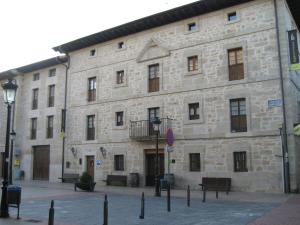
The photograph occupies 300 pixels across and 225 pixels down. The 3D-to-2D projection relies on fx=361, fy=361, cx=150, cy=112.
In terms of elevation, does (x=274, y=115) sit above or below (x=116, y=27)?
below

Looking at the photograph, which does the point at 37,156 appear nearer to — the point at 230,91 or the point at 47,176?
the point at 47,176

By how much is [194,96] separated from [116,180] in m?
7.68

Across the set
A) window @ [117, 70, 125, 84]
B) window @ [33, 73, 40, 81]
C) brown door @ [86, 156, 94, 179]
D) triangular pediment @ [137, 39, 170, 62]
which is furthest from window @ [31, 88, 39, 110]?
triangular pediment @ [137, 39, 170, 62]

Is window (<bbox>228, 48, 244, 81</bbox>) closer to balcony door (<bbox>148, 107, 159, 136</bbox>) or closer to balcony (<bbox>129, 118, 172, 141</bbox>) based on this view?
balcony (<bbox>129, 118, 172, 141</bbox>)

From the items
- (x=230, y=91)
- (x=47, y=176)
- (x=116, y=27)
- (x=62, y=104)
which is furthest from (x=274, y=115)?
(x=47, y=176)

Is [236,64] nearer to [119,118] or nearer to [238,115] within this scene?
[238,115]

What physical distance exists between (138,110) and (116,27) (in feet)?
19.5

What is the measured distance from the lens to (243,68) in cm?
1969

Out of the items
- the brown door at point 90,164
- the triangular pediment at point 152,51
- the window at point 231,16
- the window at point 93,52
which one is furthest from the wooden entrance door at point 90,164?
the window at point 231,16

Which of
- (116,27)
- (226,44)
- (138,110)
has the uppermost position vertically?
(116,27)

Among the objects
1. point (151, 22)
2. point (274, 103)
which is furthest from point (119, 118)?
point (274, 103)

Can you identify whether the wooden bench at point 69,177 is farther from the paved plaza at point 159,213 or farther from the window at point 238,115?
the window at point 238,115

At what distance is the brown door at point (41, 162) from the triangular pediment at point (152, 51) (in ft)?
37.5

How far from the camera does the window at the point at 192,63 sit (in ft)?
70.7
